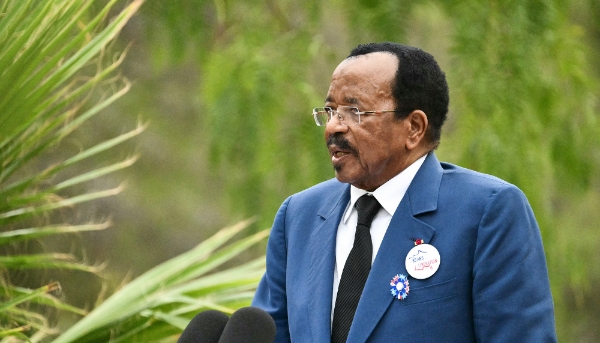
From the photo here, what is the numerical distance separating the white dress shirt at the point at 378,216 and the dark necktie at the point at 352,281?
19mm

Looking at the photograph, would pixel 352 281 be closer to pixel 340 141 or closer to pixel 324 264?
pixel 324 264

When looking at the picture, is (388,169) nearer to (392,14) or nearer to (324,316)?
(324,316)

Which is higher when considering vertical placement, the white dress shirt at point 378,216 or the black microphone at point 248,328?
the white dress shirt at point 378,216

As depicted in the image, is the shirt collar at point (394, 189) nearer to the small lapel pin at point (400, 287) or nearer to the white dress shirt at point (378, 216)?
the white dress shirt at point (378, 216)

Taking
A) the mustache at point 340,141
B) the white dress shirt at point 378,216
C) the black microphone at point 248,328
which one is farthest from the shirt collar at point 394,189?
the black microphone at point 248,328

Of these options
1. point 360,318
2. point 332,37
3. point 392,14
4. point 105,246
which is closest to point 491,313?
point 360,318

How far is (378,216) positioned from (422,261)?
164 mm

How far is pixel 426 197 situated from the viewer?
1.78 m

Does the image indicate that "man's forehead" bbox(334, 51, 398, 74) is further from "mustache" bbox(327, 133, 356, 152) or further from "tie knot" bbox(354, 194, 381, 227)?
"tie knot" bbox(354, 194, 381, 227)

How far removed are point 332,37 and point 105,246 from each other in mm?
3281

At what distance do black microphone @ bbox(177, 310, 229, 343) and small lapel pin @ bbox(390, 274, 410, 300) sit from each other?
0.33 meters

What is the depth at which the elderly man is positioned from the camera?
1.61 metres

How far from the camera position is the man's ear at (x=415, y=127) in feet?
6.02

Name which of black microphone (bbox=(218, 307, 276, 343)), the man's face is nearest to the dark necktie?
the man's face
